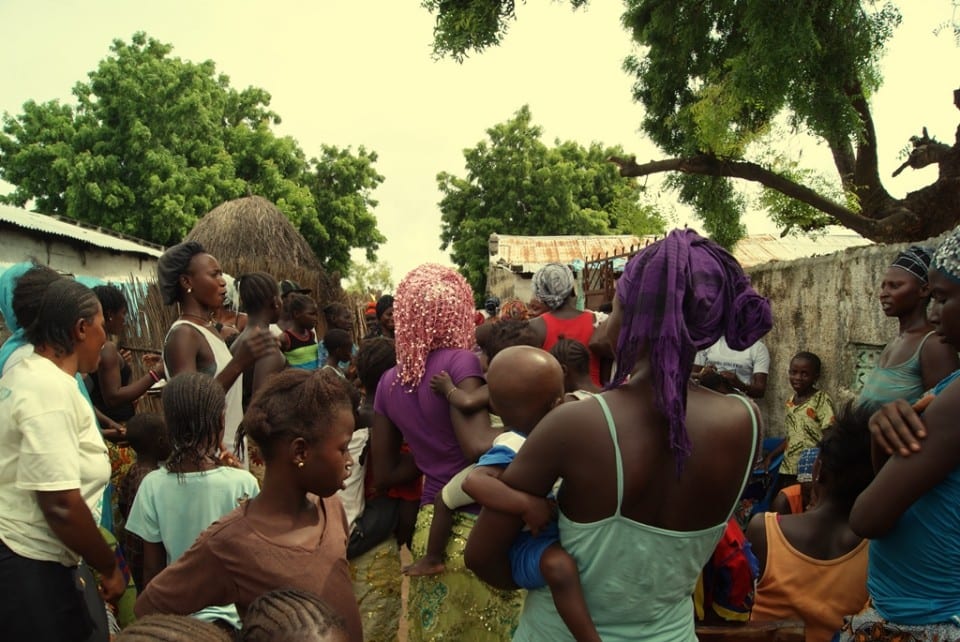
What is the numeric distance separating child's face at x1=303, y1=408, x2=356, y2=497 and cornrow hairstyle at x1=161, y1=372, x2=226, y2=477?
36.1 inches

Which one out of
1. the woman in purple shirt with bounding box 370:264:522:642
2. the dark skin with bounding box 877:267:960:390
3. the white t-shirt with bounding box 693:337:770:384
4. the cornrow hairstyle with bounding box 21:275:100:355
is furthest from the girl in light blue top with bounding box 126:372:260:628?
the white t-shirt with bounding box 693:337:770:384

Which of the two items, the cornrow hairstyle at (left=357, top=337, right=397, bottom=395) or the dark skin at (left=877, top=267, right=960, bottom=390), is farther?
the cornrow hairstyle at (left=357, top=337, right=397, bottom=395)

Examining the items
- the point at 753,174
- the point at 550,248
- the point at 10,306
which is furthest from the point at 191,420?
the point at 550,248

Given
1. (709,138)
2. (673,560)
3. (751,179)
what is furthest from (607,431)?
(751,179)

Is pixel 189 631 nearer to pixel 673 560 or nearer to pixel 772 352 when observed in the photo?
pixel 673 560

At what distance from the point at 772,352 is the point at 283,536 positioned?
500 centimetres

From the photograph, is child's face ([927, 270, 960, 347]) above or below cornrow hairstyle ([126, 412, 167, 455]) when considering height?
above

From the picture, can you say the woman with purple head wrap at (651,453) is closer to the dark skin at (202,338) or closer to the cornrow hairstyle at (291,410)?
the cornrow hairstyle at (291,410)

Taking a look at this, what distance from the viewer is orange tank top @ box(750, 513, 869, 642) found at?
8.01 ft

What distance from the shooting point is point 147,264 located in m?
17.2

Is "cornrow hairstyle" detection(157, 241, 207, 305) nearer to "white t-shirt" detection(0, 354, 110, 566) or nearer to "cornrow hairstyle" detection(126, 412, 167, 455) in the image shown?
"cornrow hairstyle" detection(126, 412, 167, 455)

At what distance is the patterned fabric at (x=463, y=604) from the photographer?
271 centimetres

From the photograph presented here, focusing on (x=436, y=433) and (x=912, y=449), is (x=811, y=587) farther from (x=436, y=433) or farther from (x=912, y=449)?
(x=436, y=433)

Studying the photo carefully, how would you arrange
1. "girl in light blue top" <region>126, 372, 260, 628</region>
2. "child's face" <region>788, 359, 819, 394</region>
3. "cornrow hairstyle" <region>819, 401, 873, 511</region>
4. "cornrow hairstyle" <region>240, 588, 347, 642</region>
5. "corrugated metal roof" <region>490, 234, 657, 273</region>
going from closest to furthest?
"cornrow hairstyle" <region>240, 588, 347, 642</region> → "cornrow hairstyle" <region>819, 401, 873, 511</region> → "girl in light blue top" <region>126, 372, 260, 628</region> → "child's face" <region>788, 359, 819, 394</region> → "corrugated metal roof" <region>490, 234, 657, 273</region>
